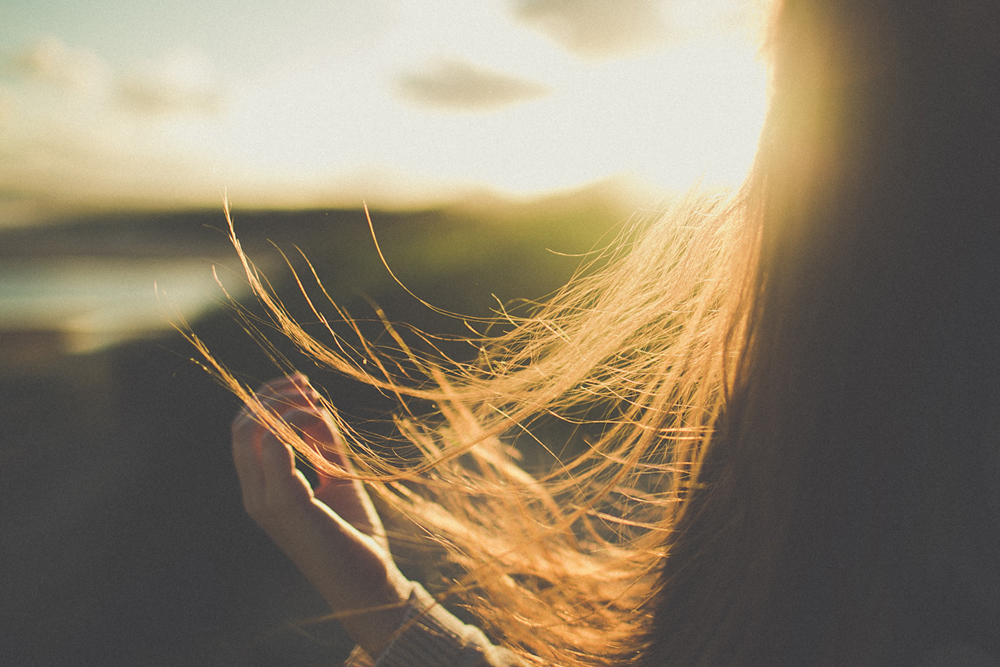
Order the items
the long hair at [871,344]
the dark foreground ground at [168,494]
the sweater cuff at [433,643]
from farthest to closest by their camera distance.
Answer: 1. the dark foreground ground at [168,494]
2. the sweater cuff at [433,643]
3. the long hair at [871,344]

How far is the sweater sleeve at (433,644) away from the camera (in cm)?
87

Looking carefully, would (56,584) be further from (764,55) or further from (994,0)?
(994,0)

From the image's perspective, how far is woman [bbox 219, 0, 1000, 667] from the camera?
593 mm

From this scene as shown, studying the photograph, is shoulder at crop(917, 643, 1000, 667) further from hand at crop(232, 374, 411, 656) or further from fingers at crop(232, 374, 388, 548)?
fingers at crop(232, 374, 388, 548)

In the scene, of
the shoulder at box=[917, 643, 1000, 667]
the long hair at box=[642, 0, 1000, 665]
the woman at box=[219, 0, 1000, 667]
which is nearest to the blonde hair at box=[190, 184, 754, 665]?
the woman at box=[219, 0, 1000, 667]

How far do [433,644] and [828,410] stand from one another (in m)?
0.75

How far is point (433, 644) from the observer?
89 cm

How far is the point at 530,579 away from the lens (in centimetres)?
111

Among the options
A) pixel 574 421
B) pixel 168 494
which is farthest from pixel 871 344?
pixel 168 494

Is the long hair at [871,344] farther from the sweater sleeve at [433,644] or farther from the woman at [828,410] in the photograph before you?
the sweater sleeve at [433,644]

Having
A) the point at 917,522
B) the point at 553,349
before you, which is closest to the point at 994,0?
the point at 917,522

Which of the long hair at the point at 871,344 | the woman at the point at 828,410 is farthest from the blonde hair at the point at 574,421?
the long hair at the point at 871,344

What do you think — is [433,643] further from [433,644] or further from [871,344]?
[871,344]

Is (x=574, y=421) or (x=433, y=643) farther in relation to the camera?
(x=574, y=421)
